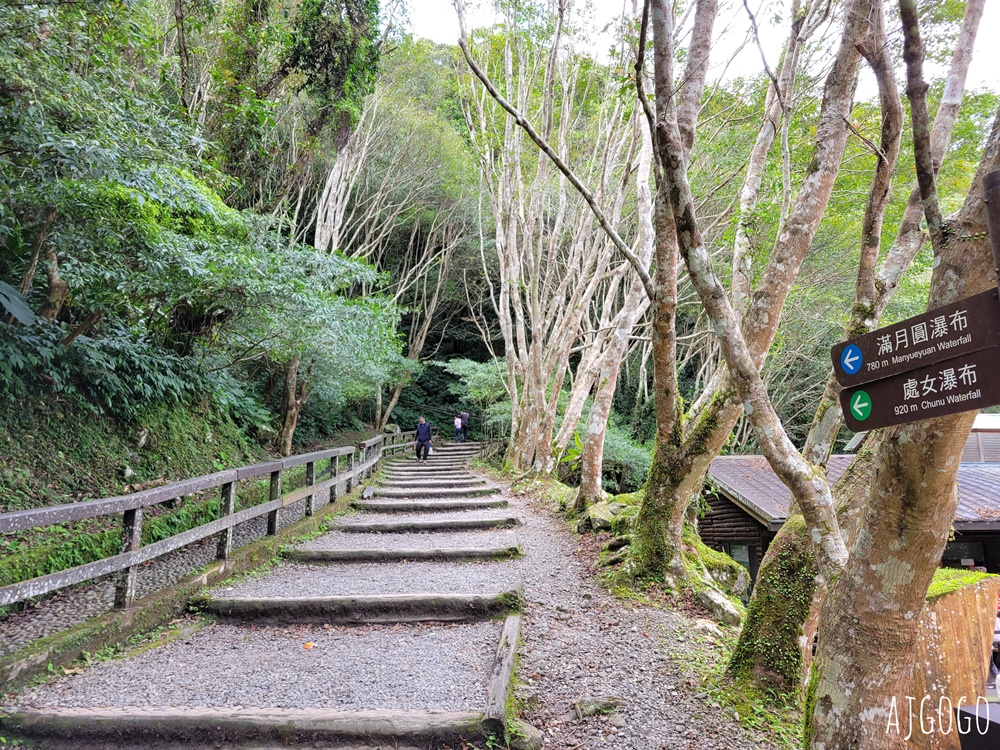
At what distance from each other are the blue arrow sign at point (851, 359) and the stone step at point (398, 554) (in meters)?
4.47

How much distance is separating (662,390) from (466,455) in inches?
595

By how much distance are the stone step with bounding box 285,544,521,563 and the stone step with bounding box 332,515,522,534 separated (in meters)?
1.17

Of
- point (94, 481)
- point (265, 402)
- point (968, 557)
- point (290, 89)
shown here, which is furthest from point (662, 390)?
point (265, 402)

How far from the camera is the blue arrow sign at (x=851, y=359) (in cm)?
170

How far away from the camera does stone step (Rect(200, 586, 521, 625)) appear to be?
13.1ft

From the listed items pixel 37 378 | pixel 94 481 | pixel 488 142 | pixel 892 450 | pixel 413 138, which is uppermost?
pixel 413 138

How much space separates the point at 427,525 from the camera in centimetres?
691

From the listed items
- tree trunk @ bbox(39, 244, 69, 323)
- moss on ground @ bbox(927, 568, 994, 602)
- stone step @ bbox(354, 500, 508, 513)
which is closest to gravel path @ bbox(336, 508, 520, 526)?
stone step @ bbox(354, 500, 508, 513)

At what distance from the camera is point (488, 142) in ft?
34.8

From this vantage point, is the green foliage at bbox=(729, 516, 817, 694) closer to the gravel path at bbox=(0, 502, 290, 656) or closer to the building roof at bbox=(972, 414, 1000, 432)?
the gravel path at bbox=(0, 502, 290, 656)

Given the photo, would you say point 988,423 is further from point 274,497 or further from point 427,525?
point 274,497

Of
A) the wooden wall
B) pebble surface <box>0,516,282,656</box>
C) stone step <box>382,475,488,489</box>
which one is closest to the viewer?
pebble surface <box>0,516,282,656</box>

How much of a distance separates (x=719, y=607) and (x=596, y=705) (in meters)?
1.81

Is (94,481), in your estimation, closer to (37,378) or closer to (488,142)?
(37,378)
